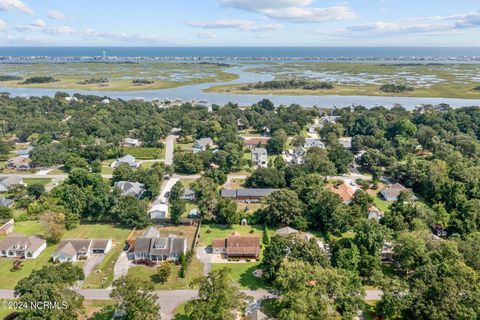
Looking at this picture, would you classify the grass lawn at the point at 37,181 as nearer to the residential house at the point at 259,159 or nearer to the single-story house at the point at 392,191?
the residential house at the point at 259,159

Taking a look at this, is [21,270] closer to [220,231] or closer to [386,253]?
[220,231]

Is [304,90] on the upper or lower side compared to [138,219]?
upper

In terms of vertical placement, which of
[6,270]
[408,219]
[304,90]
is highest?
[304,90]

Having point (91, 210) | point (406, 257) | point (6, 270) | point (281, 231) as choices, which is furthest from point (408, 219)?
point (6, 270)

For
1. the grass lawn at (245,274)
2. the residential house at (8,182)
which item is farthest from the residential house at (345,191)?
the residential house at (8,182)

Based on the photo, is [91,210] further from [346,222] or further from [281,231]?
[346,222]

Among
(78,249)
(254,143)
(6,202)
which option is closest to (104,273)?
(78,249)
